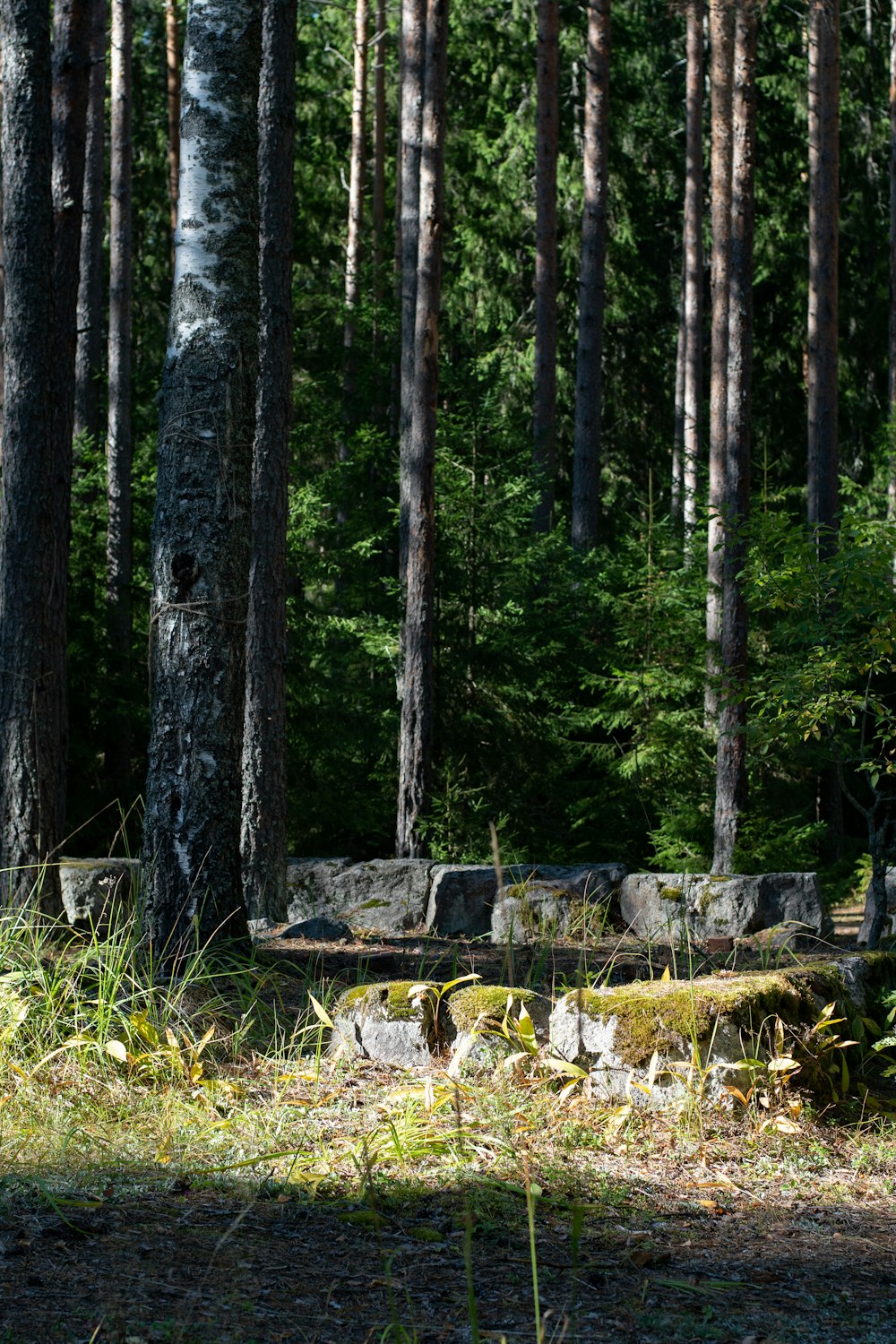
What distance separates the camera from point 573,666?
42.9 ft

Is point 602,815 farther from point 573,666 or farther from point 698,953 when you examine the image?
point 698,953

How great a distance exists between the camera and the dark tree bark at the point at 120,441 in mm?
13219

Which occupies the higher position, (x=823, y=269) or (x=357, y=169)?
(x=357, y=169)

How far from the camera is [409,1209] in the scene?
11.0 feet

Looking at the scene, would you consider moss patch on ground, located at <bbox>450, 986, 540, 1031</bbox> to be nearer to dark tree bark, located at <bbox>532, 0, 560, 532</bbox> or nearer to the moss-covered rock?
the moss-covered rock

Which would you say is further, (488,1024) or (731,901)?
(731,901)

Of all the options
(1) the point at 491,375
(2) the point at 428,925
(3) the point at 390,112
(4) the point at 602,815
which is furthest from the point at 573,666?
(3) the point at 390,112

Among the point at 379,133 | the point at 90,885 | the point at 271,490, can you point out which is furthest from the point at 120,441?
the point at 379,133

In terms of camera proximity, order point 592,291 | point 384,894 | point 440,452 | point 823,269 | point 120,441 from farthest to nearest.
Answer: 1. point 592,291
2. point 823,269
3. point 120,441
4. point 440,452
5. point 384,894

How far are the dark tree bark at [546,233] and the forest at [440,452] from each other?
7 centimetres

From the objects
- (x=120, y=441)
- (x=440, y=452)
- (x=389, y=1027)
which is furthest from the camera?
(x=120, y=441)

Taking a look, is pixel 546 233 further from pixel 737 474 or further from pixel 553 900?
pixel 553 900

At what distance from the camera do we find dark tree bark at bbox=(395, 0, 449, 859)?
11398 mm

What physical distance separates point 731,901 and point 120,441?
938 centimetres
